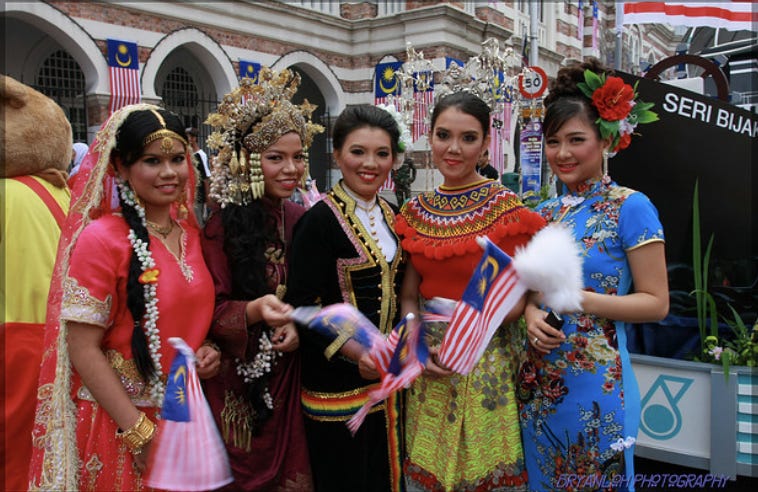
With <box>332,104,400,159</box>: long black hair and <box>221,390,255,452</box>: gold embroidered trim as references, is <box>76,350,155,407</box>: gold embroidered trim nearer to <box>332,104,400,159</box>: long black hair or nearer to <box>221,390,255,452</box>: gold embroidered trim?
<box>221,390,255,452</box>: gold embroidered trim

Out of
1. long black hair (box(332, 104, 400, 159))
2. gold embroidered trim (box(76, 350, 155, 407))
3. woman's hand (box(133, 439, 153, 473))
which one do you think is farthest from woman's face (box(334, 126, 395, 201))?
woman's hand (box(133, 439, 153, 473))

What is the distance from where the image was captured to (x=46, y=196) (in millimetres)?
2875

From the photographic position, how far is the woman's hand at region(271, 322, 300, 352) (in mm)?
2365

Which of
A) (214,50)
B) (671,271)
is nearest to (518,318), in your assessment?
(671,271)

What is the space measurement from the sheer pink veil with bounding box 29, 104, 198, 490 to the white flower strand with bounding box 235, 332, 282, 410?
0.64m

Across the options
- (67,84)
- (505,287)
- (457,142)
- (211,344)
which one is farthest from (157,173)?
(67,84)

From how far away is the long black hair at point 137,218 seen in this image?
6.82 ft

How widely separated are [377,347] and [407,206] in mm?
774

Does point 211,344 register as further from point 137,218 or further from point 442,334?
point 442,334

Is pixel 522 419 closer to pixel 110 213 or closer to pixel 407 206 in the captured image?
pixel 407 206

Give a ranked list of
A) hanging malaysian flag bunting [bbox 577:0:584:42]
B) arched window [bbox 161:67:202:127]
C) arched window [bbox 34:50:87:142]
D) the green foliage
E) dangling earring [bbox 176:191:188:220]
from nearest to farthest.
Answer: dangling earring [bbox 176:191:188:220] < the green foliage < arched window [bbox 34:50:87:142] < arched window [bbox 161:67:202:127] < hanging malaysian flag bunting [bbox 577:0:584:42]

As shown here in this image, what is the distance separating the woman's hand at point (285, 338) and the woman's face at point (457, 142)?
912 millimetres

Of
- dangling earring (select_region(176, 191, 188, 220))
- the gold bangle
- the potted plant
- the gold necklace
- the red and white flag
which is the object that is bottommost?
the potted plant

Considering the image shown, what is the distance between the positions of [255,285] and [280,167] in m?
0.53
